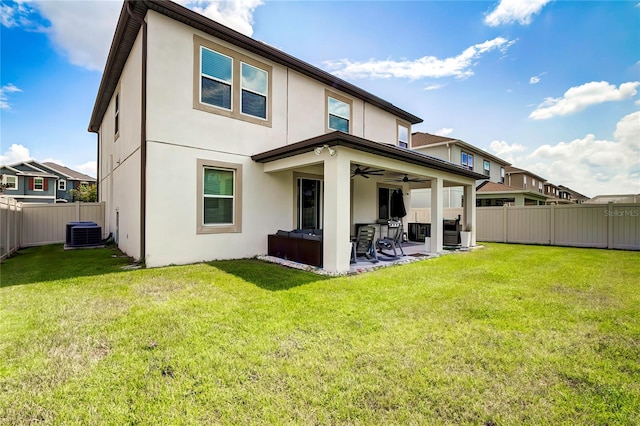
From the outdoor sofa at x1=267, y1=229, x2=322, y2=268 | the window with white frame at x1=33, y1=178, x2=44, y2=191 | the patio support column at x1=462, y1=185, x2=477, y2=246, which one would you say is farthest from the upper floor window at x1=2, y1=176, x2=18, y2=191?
the patio support column at x1=462, y1=185, x2=477, y2=246

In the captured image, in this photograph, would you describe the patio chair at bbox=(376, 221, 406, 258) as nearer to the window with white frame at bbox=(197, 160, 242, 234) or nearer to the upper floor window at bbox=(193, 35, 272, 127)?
the window with white frame at bbox=(197, 160, 242, 234)

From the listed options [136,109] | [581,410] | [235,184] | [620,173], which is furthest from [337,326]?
[620,173]

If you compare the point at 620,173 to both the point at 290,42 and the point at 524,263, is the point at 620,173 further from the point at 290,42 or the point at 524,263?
the point at 290,42

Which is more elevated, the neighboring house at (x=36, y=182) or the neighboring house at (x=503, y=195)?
the neighboring house at (x=36, y=182)

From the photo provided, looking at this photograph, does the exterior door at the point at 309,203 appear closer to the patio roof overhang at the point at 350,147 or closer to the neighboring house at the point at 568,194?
the patio roof overhang at the point at 350,147

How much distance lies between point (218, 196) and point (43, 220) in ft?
29.1

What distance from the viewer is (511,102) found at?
1270 cm

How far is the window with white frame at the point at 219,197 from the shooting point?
25.3ft

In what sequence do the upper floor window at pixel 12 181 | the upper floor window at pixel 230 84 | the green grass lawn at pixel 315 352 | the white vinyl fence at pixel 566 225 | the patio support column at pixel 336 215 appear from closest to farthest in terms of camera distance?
the green grass lawn at pixel 315 352 < the patio support column at pixel 336 215 < the upper floor window at pixel 230 84 < the white vinyl fence at pixel 566 225 < the upper floor window at pixel 12 181

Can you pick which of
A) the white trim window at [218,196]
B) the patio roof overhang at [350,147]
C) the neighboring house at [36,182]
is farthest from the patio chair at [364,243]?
the neighboring house at [36,182]

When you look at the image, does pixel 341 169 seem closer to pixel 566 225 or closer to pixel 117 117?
pixel 117 117

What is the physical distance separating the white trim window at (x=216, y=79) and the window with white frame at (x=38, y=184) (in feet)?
120

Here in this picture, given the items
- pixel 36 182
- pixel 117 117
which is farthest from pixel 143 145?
pixel 36 182

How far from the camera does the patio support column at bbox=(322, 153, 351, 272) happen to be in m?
6.57
